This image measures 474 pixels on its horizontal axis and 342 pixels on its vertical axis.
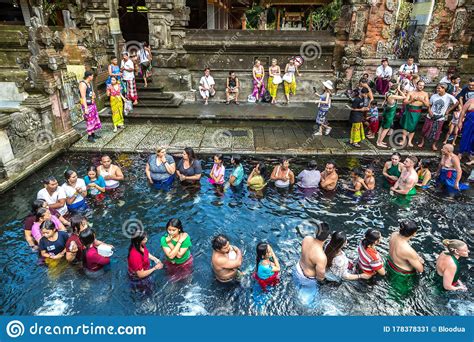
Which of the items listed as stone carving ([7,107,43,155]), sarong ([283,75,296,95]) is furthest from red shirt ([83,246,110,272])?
sarong ([283,75,296,95])

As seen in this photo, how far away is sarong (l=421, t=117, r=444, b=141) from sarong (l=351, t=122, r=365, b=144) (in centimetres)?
198

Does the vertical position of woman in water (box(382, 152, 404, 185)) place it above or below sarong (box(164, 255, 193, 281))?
above

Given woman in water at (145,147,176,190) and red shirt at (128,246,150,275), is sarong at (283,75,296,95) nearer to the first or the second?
woman in water at (145,147,176,190)

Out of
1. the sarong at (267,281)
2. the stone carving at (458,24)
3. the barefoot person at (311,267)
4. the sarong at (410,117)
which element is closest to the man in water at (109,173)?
the sarong at (267,281)

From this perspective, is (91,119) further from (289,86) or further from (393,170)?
(393,170)

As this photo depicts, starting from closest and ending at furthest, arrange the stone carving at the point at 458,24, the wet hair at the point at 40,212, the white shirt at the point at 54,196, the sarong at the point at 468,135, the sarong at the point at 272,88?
the wet hair at the point at 40,212
the white shirt at the point at 54,196
the sarong at the point at 468,135
the stone carving at the point at 458,24
the sarong at the point at 272,88

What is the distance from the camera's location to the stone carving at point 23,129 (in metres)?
7.56

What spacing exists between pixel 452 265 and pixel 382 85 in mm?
9249

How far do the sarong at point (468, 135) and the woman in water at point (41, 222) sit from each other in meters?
10.2

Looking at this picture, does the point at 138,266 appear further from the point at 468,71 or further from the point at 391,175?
the point at 468,71

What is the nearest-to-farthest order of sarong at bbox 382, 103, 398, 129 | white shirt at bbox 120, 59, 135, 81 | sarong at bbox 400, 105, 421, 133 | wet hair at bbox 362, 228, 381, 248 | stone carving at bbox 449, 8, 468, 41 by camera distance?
wet hair at bbox 362, 228, 381, 248 < sarong at bbox 400, 105, 421, 133 < sarong at bbox 382, 103, 398, 129 < white shirt at bbox 120, 59, 135, 81 < stone carving at bbox 449, 8, 468, 41

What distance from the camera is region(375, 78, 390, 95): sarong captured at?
39.8ft

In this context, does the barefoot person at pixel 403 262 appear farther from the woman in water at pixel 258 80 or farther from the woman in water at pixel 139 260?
the woman in water at pixel 258 80

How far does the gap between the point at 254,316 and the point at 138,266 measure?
6.21 ft
